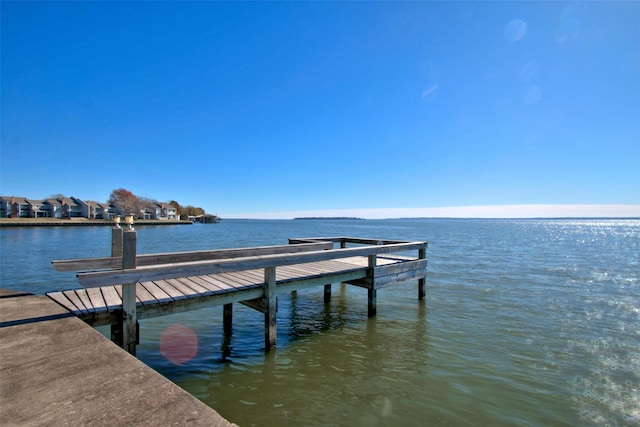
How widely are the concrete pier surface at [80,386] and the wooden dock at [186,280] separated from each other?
0.78 metres

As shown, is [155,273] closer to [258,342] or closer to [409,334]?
[258,342]

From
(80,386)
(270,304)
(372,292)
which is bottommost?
(372,292)

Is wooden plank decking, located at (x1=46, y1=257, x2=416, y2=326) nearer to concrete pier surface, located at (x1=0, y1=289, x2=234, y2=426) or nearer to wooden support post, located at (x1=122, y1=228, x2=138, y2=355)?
wooden support post, located at (x1=122, y1=228, x2=138, y2=355)

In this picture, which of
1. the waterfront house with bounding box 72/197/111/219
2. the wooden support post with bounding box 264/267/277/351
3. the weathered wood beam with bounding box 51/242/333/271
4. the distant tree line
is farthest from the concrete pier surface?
the waterfront house with bounding box 72/197/111/219

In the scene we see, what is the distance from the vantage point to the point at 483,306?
34.2ft

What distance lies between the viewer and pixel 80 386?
8.71 feet

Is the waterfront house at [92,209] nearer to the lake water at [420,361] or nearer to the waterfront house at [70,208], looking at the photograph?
the waterfront house at [70,208]

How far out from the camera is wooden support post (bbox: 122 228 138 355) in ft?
15.2

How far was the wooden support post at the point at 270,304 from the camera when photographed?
249 inches

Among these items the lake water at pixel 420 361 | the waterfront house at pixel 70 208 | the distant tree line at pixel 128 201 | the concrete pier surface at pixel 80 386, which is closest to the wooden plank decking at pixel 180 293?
the concrete pier surface at pixel 80 386

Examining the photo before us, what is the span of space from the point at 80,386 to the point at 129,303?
7.24 ft

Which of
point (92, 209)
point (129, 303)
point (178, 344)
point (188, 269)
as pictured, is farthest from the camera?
point (92, 209)

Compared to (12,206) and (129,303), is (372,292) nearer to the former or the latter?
(129,303)

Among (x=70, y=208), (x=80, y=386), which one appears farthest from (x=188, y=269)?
(x=70, y=208)
